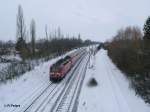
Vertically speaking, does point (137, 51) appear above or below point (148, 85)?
above

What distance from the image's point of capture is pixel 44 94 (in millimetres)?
22516

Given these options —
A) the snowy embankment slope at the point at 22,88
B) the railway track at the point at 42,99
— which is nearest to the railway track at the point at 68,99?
the railway track at the point at 42,99

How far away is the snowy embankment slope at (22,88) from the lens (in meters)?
19.6

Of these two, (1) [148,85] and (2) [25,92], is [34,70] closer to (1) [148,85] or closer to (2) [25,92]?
(2) [25,92]

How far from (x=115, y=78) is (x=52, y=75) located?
915cm

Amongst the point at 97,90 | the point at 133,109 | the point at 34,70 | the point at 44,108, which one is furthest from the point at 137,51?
the point at 34,70

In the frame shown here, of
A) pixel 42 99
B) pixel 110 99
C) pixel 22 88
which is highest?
pixel 22 88

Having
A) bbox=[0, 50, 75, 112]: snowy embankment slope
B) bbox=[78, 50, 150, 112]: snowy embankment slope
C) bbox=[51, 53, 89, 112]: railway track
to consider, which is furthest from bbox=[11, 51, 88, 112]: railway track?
bbox=[78, 50, 150, 112]: snowy embankment slope

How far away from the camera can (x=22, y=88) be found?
24.2 m

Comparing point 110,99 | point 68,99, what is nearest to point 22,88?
point 68,99

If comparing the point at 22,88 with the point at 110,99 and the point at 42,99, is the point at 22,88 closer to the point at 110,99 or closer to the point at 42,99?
the point at 42,99

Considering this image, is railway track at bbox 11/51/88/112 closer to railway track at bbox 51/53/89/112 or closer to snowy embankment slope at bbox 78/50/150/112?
railway track at bbox 51/53/89/112

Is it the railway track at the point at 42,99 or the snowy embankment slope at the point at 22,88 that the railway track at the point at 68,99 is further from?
the snowy embankment slope at the point at 22,88

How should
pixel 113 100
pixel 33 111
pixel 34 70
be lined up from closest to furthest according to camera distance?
1. pixel 33 111
2. pixel 113 100
3. pixel 34 70
